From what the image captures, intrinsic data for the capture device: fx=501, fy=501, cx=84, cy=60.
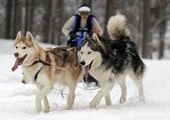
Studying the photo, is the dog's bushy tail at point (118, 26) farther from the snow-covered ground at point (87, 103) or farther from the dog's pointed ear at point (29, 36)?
the dog's pointed ear at point (29, 36)

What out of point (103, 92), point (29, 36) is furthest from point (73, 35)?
point (29, 36)

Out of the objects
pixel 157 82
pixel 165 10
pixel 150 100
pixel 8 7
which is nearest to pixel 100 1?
pixel 165 10

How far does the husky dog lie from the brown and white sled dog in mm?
291

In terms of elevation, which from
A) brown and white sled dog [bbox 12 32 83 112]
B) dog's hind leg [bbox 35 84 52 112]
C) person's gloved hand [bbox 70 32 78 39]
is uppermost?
person's gloved hand [bbox 70 32 78 39]

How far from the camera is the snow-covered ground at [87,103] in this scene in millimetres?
8430

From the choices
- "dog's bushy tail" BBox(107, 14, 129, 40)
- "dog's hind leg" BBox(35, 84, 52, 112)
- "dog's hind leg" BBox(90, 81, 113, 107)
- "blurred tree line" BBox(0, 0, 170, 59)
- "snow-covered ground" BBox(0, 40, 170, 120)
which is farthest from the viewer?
"blurred tree line" BBox(0, 0, 170, 59)

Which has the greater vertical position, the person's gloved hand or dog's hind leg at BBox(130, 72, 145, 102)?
the person's gloved hand

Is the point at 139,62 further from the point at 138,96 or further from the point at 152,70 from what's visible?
the point at 152,70

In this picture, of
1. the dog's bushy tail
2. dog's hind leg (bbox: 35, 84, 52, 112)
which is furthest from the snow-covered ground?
the dog's bushy tail

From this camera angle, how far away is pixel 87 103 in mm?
10938

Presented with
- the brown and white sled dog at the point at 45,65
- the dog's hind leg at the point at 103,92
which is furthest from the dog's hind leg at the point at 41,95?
the dog's hind leg at the point at 103,92

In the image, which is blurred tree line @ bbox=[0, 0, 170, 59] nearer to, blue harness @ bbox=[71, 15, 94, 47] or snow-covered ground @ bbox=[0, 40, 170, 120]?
snow-covered ground @ bbox=[0, 40, 170, 120]

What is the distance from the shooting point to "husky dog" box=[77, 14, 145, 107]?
9.47m

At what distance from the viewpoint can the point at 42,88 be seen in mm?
9312
